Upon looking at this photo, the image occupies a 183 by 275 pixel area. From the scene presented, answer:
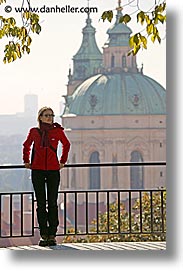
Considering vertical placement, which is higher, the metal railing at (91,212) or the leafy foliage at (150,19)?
the leafy foliage at (150,19)

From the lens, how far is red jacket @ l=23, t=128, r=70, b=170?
20.6ft

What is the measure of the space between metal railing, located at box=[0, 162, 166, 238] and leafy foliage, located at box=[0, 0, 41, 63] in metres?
0.74

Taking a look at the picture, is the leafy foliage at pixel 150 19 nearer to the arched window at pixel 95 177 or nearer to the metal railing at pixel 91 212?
the metal railing at pixel 91 212

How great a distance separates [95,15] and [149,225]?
1596mm

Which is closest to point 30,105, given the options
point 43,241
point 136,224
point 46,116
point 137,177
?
point 46,116

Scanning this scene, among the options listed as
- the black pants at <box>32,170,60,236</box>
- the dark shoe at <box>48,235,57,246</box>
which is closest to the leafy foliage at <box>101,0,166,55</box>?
the black pants at <box>32,170,60,236</box>

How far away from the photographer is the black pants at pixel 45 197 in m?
6.32

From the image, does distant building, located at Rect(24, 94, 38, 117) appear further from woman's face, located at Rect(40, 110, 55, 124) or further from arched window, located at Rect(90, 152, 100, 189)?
arched window, located at Rect(90, 152, 100, 189)

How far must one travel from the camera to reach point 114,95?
6.95 meters

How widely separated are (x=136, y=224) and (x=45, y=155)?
1186 mm

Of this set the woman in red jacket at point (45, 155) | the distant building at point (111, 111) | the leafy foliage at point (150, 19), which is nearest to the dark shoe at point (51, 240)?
the woman in red jacket at point (45, 155)

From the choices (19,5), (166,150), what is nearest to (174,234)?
(166,150)

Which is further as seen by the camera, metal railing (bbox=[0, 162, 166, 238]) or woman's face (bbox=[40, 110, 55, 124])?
metal railing (bbox=[0, 162, 166, 238])

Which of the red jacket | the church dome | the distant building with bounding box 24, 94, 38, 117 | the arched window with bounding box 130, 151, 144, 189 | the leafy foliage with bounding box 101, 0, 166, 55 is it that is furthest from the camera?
the arched window with bounding box 130, 151, 144, 189
